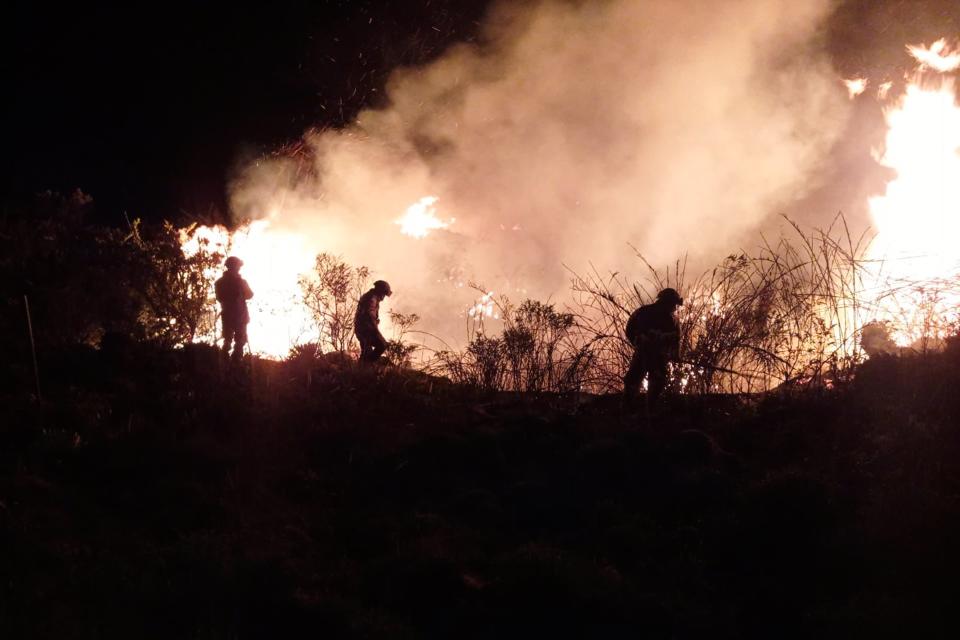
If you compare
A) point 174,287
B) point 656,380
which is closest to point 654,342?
point 656,380

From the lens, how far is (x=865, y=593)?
5070 millimetres

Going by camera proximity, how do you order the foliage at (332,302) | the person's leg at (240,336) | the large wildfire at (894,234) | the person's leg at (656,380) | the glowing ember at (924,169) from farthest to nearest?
the foliage at (332,302), the person's leg at (240,336), the glowing ember at (924,169), the person's leg at (656,380), the large wildfire at (894,234)

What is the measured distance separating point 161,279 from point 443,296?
15343 mm

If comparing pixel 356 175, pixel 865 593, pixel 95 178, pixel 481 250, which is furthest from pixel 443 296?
pixel 865 593

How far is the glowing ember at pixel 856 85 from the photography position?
53.4 ft

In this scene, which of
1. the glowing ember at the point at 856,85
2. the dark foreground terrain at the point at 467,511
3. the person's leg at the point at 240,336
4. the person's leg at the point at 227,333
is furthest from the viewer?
the glowing ember at the point at 856,85

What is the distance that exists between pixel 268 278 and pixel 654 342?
8.22m

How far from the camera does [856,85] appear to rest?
1630 centimetres

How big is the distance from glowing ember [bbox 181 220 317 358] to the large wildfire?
0.02 meters

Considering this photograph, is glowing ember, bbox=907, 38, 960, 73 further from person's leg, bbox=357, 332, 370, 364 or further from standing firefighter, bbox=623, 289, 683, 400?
person's leg, bbox=357, 332, 370, 364

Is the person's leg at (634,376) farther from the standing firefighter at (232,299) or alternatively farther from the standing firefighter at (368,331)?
the standing firefighter at (232,299)

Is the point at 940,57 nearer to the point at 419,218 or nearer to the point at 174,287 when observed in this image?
the point at 419,218

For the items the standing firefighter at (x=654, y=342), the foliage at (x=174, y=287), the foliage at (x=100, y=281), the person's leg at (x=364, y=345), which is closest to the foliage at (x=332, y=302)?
the person's leg at (x=364, y=345)

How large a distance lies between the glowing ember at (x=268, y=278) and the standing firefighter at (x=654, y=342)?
501 cm
